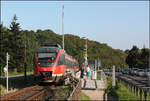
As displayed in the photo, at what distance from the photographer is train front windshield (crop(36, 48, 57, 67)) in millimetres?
21984

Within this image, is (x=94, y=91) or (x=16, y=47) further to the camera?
(x=16, y=47)

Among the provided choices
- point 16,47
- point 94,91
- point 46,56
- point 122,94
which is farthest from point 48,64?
point 16,47

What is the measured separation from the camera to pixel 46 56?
22.4 meters

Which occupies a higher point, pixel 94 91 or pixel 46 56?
pixel 46 56

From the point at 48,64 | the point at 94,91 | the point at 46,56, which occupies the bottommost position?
the point at 94,91

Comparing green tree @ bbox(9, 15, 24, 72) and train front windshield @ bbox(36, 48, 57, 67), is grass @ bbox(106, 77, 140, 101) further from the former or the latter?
green tree @ bbox(9, 15, 24, 72)

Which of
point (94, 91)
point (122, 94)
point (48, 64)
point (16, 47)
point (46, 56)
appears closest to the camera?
point (122, 94)

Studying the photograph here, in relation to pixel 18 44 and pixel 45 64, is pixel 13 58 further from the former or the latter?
pixel 45 64

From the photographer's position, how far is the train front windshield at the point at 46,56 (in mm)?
21984

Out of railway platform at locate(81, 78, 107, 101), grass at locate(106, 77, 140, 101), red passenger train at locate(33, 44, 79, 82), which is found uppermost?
red passenger train at locate(33, 44, 79, 82)

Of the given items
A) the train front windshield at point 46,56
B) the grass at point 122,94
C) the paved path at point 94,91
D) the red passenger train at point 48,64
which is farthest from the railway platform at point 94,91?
the train front windshield at point 46,56

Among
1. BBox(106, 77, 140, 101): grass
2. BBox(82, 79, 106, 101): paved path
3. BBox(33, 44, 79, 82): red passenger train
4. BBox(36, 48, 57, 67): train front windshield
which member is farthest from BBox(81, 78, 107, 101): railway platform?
BBox(36, 48, 57, 67): train front windshield

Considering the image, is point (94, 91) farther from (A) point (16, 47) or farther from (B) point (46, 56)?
(A) point (16, 47)

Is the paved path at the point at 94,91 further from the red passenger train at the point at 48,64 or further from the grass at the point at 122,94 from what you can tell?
the red passenger train at the point at 48,64
